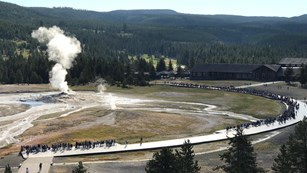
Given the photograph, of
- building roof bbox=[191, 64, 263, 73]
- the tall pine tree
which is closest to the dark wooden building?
building roof bbox=[191, 64, 263, 73]

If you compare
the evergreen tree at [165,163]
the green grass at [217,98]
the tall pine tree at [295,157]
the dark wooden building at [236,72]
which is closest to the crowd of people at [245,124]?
the green grass at [217,98]

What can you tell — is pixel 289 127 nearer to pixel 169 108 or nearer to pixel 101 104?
pixel 169 108

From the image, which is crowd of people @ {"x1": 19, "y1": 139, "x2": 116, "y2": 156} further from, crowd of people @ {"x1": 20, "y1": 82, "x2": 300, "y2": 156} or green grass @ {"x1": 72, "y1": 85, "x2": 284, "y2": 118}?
green grass @ {"x1": 72, "y1": 85, "x2": 284, "y2": 118}

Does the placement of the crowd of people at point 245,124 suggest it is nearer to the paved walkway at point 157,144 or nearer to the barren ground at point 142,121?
the paved walkway at point 157,144

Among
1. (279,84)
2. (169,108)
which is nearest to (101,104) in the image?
(169,108)

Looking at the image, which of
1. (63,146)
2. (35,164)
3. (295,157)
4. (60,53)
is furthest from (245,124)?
(60,53)

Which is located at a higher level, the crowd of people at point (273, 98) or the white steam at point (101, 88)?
the crowd of people at point (273, 98)

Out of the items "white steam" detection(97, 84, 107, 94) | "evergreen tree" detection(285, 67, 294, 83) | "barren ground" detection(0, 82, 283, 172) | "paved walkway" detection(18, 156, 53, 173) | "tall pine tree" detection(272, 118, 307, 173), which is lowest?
"white steam" detection(97, 84, 107, 94)
